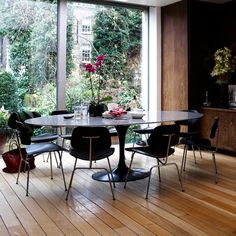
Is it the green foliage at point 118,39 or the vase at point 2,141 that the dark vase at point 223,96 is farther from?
the vase at point 2,141

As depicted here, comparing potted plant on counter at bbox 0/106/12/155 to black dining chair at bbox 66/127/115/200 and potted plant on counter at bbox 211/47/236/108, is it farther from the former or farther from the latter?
potted plant on counter at bbox 211/47/236/108

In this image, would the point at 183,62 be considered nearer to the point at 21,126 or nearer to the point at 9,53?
the point at 9,53

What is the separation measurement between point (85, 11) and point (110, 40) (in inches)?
25.3

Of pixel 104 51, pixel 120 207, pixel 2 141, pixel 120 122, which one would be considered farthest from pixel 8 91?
pixel 120 207

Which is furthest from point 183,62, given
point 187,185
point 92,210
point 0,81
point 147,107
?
point 92,210

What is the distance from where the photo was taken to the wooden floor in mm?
2621

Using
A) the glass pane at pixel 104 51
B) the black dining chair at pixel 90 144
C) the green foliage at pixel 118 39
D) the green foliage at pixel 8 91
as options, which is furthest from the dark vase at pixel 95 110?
the green foliage at pixel 118 39

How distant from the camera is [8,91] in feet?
17.1

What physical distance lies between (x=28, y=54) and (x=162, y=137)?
9.64 feet

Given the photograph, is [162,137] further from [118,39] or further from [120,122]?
[118,39]

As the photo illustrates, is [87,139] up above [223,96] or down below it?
below

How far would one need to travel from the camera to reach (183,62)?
5.64 meters

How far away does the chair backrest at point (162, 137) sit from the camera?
3.27m

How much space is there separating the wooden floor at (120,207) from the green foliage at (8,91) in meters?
1.39
